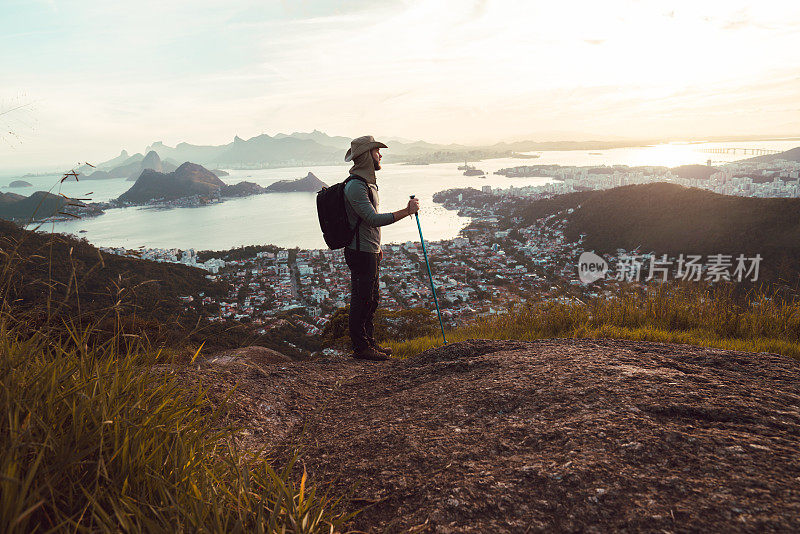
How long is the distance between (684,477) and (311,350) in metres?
16.5

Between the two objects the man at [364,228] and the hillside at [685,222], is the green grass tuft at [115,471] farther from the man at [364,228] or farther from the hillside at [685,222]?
the hillside at [685,222]

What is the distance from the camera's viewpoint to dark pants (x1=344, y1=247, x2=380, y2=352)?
414 cm

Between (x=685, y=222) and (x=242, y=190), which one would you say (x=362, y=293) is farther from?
(x=242, y=190)

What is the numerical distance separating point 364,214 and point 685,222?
150 ft

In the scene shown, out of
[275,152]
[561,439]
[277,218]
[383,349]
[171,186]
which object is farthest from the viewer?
[275,152]

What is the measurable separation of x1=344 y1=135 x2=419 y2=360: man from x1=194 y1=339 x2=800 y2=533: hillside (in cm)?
120

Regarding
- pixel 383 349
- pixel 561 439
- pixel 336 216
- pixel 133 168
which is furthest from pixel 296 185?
pixel 133 168

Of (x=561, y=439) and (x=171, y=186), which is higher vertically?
(x=171, y=186)

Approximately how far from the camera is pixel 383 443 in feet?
6.91

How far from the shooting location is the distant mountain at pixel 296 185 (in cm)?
8494

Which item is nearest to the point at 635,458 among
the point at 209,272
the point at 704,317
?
the point at 704,317

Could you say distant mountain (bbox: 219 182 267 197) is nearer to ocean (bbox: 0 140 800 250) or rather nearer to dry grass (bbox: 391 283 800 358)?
ocean (bbox: 0 140 800 250)

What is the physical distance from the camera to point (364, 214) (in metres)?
3.90

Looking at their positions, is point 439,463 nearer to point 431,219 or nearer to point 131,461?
point 131,461
